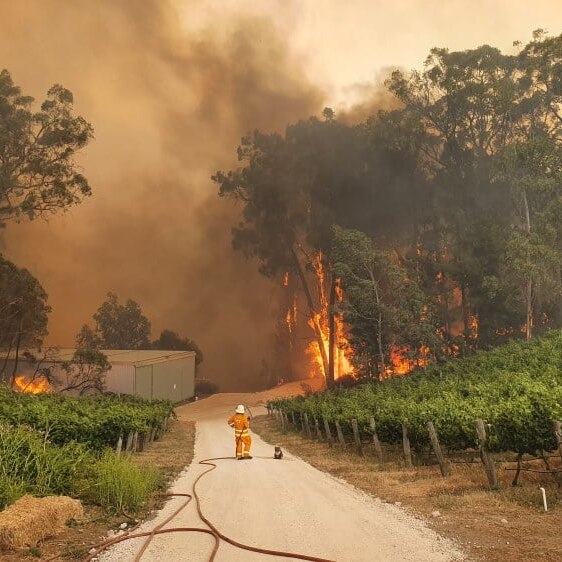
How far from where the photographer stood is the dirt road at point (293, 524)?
7.55m

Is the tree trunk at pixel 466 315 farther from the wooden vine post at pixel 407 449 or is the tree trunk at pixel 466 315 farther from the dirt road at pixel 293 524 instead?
the dirt road at pixel 293 524

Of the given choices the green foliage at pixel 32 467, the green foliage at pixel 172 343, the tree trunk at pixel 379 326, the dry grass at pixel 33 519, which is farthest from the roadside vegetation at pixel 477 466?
the green foliage at pixel 172 343

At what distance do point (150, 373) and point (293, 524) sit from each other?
165 ft

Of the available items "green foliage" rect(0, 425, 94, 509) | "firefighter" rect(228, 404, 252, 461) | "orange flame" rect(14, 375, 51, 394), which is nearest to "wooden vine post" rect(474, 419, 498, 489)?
"firefighter" rect(228, 404, 252, 461)

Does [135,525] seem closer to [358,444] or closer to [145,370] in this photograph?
[358,444]

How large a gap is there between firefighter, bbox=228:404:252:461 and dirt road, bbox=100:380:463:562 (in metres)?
3.23

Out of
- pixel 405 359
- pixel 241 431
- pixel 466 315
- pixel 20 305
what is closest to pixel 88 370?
pixel 20 305

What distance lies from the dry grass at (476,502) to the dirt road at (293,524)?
1.73 ft

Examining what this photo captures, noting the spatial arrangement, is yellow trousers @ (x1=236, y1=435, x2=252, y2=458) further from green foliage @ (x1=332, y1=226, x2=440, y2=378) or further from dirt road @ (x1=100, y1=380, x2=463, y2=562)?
green foliage @ (x1=332, y1=226, x2=440, y2=378)

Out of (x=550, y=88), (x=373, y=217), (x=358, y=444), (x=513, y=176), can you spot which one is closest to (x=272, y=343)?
(x=373, y=217)

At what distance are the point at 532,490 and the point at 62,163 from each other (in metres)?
45.9

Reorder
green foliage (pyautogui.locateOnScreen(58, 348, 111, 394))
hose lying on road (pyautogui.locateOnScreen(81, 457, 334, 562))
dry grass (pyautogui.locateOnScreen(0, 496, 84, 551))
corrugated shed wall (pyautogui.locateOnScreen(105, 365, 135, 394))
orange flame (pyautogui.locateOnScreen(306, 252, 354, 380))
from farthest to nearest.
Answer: orange flame (pyautogui.locateOnScreen(306, 252, 354, 380)), green foliage (pyautogui.locateOnScreen(58, 348, 111, 394)), corrugated shed wall (pyautogui.locateOnScreen(105, 365, 135, 394)), dry grass (pyautogui.locateOnScreen(0, 496, 84, 551)), hose lying on road (pyautogui.locateOnScreen(81, 457, 334, 562))

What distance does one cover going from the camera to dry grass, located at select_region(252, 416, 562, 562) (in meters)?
7.84

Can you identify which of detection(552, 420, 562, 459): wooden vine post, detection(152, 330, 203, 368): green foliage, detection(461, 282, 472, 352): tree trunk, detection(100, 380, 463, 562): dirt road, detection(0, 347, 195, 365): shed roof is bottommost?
detection(100, 380, 463, 562): dirt road
